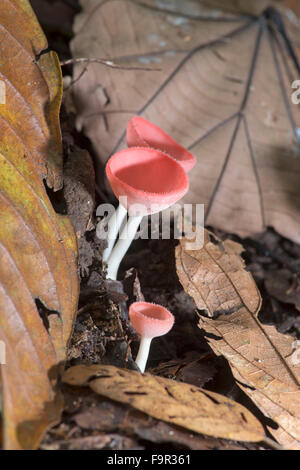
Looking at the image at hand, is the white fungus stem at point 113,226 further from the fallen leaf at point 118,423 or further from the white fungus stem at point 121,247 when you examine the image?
the fallen leaf at point 118,423

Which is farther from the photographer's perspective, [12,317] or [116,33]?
[116,33]

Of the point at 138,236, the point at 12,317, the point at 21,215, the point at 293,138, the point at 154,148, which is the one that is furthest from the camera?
the point at 293,138

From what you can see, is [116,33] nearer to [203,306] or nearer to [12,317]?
[203,306]

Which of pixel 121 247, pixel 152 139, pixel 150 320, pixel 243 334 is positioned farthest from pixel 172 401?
pixel 152 139

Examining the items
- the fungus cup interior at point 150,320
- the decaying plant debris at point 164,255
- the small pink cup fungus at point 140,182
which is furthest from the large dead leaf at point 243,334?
the small pink cup fungus at point 140,182

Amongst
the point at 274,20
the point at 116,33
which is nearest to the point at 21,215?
the point at 116,33
